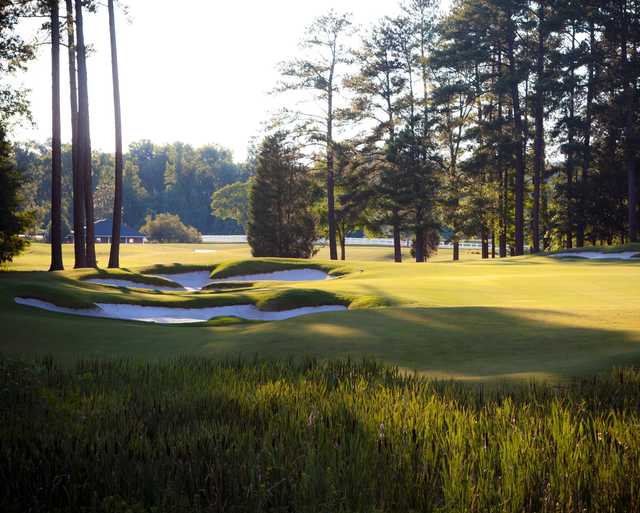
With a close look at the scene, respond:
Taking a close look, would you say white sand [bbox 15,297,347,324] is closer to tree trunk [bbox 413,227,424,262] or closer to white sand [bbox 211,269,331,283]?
white sand [bbox 211,269,331,283]

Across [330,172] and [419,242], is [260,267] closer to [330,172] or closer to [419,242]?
[330,172]

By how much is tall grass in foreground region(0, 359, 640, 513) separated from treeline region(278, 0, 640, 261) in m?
39.7

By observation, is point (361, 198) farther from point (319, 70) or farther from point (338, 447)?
point (338, 447)

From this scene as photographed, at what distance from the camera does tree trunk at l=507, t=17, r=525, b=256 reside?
146 ft

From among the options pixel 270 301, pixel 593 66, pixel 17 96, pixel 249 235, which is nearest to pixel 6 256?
pixel 17 96

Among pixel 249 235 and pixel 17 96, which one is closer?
pixel 17 96

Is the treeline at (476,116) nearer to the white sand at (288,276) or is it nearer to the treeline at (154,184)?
the white sand at (288,276)

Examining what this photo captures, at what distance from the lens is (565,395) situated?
5.52 meters

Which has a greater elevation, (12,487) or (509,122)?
(509,122)

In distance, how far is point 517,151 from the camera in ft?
149

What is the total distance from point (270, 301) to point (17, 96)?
15.8 meters

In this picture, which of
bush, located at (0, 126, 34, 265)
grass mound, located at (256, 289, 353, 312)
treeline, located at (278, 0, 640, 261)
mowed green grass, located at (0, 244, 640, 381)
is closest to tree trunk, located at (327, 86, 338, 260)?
treeline, located at (278, 0, 640, 261)

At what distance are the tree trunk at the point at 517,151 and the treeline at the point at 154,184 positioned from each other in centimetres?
9410

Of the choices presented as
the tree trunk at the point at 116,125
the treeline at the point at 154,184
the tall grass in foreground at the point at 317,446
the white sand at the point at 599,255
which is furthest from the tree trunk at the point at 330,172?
the treeline at the point at 154,184
